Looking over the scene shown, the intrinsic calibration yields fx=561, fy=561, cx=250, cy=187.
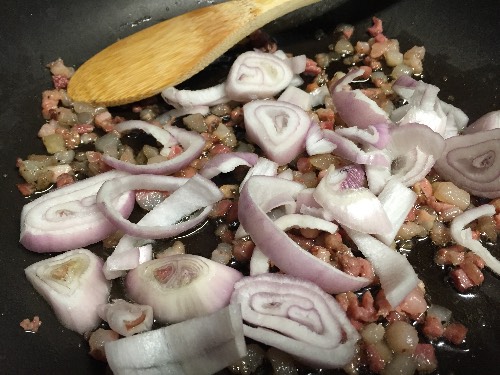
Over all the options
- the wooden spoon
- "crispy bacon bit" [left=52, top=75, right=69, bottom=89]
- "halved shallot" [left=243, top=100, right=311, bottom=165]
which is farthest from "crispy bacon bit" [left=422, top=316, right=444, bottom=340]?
"crispy bacon bit" [left=52, top=75, right=69, bottom=89]

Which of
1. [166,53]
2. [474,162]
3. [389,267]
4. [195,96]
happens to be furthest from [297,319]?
[166,53]

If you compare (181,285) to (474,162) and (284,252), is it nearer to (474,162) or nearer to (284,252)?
(284,252)

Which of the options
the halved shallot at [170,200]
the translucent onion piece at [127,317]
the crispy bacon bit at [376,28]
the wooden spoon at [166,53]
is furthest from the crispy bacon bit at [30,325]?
the crispy bacon bit at [376,28]

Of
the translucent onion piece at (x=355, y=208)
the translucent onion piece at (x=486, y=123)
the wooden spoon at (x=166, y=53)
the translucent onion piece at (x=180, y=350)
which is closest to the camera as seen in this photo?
the translucent onion piece at (x=180, y=350)

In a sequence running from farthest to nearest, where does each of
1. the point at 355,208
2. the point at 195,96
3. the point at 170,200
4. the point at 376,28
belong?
the point at 376,28
the point at 195,96
the point at 170,200
the point at 355,208

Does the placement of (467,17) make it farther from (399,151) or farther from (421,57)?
(399,151)

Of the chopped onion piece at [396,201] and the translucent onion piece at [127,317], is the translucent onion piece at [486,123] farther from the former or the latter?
the translucent onion piece at [127,317]

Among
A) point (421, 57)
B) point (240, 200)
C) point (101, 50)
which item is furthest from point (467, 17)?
point (101, 50)
